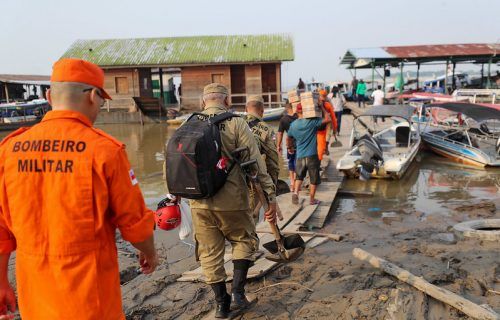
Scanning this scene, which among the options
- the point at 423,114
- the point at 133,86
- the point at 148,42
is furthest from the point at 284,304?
the point at 148,42

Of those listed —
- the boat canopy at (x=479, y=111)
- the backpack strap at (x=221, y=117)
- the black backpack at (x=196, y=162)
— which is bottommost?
the boat canopy at (x=479, y=111)

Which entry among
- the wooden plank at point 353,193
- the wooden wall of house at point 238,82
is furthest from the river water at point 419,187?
the wooden wall of house at point 238,82

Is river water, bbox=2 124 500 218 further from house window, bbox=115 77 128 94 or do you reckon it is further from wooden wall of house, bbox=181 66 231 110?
house window, bbox=115 77 128 94

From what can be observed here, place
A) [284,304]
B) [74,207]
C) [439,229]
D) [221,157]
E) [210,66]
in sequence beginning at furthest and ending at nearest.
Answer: [210,66], [439,229], [284,304], [221,157], [74,207]

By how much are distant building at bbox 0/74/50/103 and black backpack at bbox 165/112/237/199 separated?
101ft

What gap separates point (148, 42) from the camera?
103 feet

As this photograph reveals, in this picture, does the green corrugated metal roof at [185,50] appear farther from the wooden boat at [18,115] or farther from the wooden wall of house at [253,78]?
the wooden boat at [18,115]

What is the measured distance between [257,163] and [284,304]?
1.35m

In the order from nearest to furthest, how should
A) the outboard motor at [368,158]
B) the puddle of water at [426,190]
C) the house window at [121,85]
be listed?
the puddle of water at [426,190], the outboard motor at [368,158], the house window at [121,85]

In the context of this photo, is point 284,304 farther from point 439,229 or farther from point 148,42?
point 148,42

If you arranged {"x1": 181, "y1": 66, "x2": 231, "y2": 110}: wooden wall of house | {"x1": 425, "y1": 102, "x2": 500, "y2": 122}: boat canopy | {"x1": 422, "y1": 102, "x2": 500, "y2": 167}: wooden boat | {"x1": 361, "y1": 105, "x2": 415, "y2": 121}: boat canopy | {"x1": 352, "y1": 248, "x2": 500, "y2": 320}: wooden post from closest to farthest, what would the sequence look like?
{"x1": 352, "y1": 248, "x2": 500, "y2": 320}: wooden post, {"x1": 425, "y1": 102, "x2": 500, "y2": 122}: boat canopy, {"x1": 422, "y1": 102, "x2": 500, "y2": 167}: wooden boat, {"x1": 361, "y1": 105, "x2": 415, "y2": 121}: boat canopy, {"x1": 181, "y1": 66, "x2": 231, "y2": 110}: wooden wall of house

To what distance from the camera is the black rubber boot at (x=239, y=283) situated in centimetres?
349

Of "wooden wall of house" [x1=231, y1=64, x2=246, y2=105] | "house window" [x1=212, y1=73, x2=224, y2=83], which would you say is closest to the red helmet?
"wooden wall of house" [x1=231, y1=64, x2=246, y2=105]

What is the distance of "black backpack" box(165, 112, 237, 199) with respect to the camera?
3.02 meters
